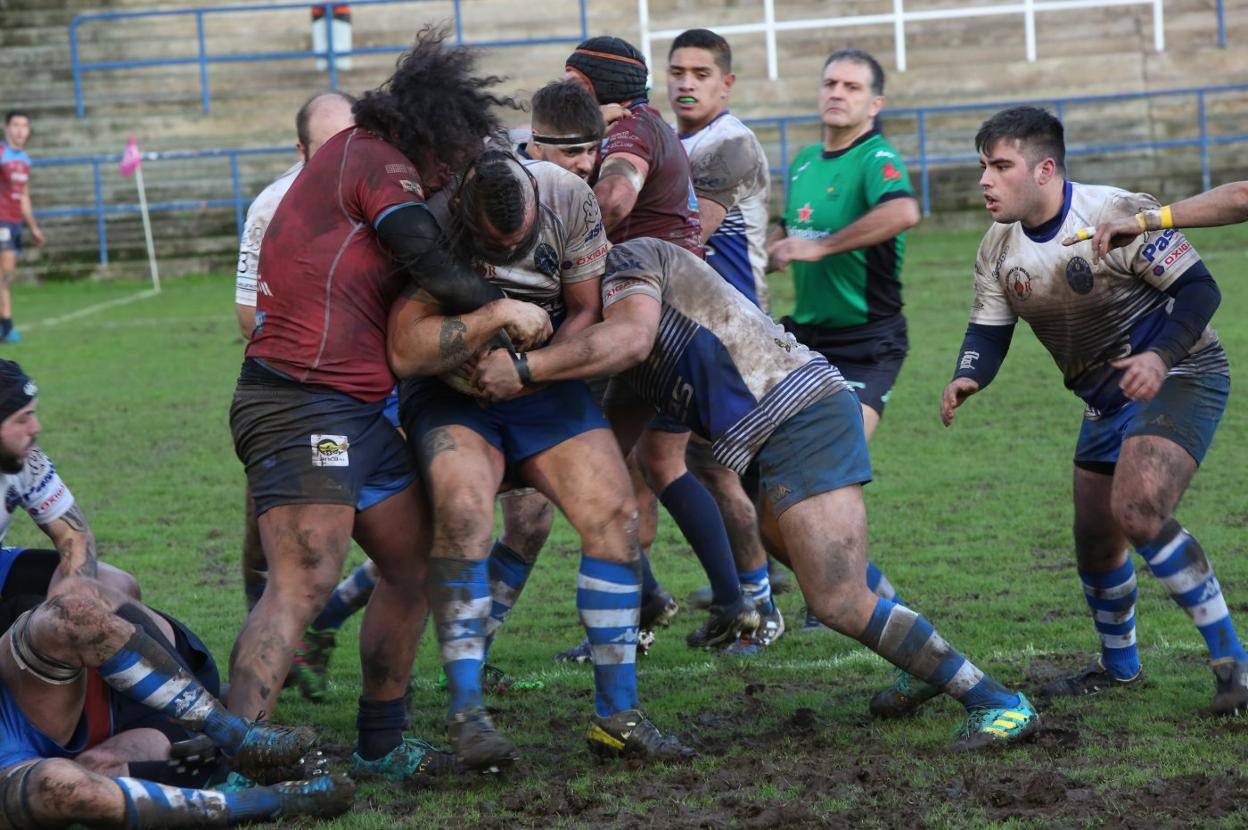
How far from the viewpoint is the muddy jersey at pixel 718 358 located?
16.7 feet

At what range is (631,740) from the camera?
4.97 metres

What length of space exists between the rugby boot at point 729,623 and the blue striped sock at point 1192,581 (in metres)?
1.78

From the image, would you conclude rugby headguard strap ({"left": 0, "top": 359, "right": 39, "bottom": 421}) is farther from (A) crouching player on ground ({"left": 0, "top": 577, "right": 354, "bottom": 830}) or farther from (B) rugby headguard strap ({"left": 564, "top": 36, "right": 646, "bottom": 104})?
(B) rugby headguard strap ({"left": 564, "top": 36, "right": 646, "bottom": 104})

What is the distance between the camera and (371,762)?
512 centimetres

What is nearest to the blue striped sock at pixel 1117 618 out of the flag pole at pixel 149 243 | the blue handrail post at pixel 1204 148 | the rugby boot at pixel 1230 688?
the rugby boot at pixel 1230 688

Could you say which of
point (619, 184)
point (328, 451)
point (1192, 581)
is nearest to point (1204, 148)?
point (619, 184)

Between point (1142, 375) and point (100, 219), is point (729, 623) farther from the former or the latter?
Answer: point (100, 219)

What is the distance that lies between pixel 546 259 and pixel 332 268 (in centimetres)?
69

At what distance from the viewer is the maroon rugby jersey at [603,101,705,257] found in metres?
6.07

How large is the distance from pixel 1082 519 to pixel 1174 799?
1.52 metres

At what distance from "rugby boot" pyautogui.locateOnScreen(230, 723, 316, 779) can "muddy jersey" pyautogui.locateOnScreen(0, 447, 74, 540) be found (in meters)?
1.07

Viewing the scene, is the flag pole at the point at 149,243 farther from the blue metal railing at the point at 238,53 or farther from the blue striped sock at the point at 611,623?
the blue striped sock at the point at 611,623

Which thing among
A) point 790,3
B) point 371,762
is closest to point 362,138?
point 371,762

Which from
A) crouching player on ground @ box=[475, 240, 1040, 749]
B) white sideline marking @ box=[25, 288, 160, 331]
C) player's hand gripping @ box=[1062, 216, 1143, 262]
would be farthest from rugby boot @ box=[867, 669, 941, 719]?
white sideline marking @ box=[25, 288, 160, 331]
